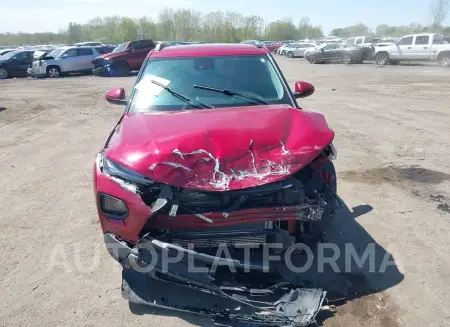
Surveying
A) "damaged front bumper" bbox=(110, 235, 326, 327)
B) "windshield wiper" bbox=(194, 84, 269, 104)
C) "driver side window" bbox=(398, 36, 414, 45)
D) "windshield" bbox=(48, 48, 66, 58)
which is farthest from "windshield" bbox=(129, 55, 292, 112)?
"driver side window" bbox=(398, 36, 414, 45)

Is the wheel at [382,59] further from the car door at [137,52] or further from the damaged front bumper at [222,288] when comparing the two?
the damaged front bumper at [222,288]

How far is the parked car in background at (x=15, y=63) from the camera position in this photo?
23.3m

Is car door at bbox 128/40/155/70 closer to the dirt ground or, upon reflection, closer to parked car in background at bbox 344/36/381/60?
the dirt ground

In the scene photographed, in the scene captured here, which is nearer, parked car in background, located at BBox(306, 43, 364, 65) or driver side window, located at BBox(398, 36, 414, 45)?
driver side window, located at BBox(398, 36, 414, 45)

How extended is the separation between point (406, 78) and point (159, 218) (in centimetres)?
1797

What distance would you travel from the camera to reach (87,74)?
24859 mm

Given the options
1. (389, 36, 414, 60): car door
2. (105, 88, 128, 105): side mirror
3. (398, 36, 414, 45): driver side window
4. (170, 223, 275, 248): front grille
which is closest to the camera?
(170, 223, 275, 248): front grille

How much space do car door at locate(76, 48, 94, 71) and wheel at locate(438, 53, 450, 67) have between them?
19591mm

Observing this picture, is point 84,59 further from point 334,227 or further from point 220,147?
point 220,147

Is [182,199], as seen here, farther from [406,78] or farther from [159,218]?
[406,78]

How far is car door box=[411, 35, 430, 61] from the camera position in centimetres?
2472

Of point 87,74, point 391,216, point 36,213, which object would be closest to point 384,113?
point 391,216

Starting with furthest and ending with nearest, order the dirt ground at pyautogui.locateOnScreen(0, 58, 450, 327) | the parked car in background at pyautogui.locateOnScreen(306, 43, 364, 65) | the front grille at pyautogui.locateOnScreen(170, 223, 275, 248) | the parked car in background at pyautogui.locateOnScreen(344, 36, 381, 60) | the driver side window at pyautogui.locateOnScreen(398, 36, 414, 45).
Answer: the parked car in background at pyautogui.locateOnScreen(306, 43, 364, 65)
the parked car in background at pyautogui.locateOnScreen(344, 36, 381, 60)
the driver side window at pyautogui.locateOnScreen(398, 36, 414, 45)
the dirt ground at pyautogui.locateOnScreen(0, 58, 450, 327)
the front grille at pyautogui.locateOnScreen(170, 223, 275, 248)

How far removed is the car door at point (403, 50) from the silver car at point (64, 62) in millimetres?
17567
